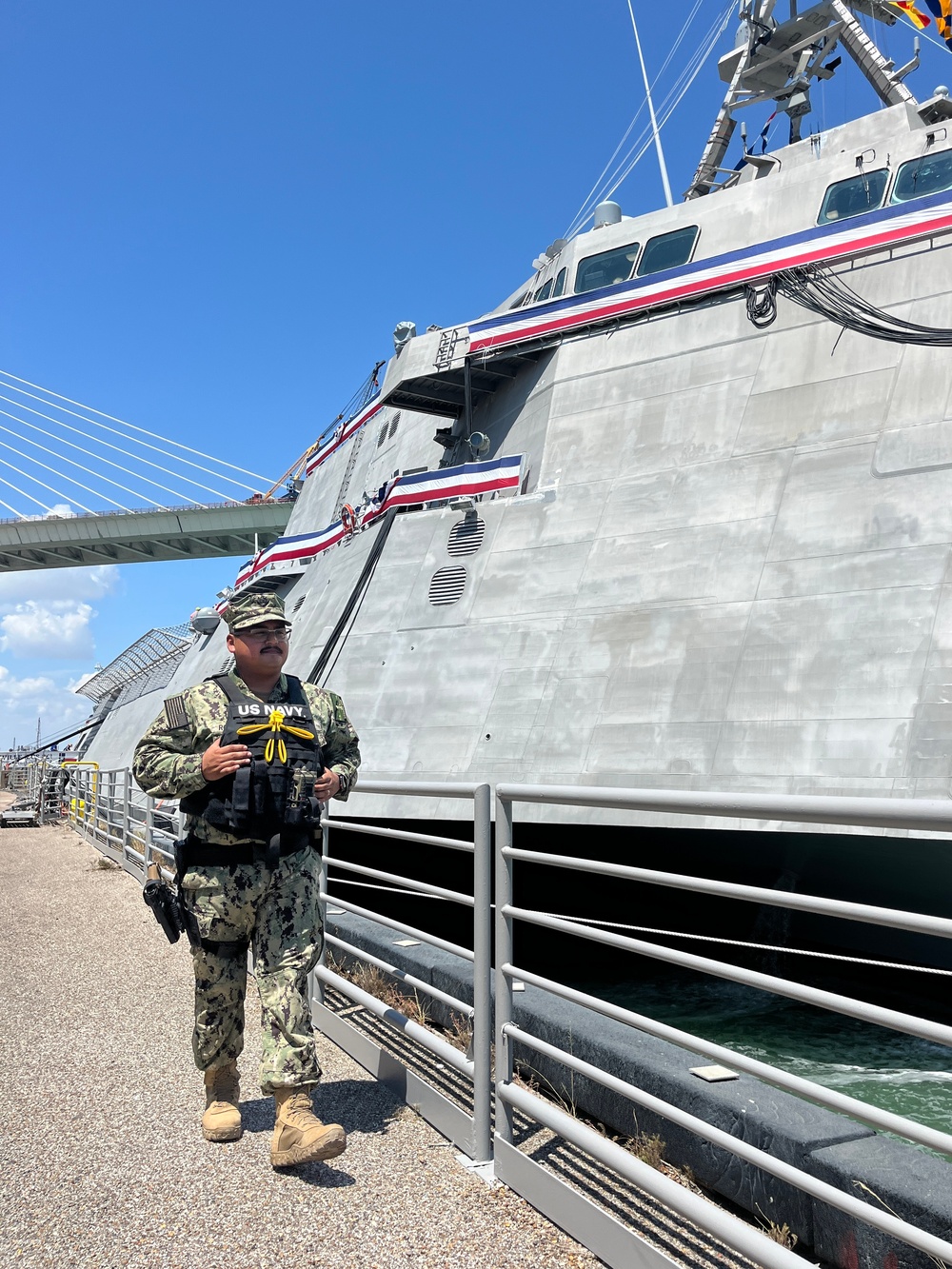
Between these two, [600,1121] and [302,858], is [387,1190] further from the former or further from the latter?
[302,858]

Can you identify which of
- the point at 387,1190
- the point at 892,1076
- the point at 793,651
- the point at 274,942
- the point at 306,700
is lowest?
the point at 892,1076

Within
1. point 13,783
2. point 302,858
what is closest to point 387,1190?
point 302,858

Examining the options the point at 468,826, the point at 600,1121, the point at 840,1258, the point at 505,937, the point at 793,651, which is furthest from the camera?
the point at 468,826

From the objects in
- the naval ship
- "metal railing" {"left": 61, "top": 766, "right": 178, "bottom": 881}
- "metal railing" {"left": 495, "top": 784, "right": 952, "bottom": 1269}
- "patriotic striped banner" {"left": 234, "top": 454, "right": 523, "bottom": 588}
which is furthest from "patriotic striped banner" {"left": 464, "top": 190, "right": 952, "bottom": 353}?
"metal railing" {"left": 495, "top": 784, "right": 952, "bottom": 1269}

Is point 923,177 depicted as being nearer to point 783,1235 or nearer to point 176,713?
point 176,713

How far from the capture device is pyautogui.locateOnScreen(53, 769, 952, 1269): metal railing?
2.16 m

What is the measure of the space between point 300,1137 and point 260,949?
73 centimetres

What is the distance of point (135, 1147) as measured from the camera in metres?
3.77

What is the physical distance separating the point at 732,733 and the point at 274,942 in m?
5.87

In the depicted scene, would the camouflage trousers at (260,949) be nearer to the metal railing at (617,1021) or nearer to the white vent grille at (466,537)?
Answer: the metal railing at (617,1021)

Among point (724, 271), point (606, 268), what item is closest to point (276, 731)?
point (724, 271)

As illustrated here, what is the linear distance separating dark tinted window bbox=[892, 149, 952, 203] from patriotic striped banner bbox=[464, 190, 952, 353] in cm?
43

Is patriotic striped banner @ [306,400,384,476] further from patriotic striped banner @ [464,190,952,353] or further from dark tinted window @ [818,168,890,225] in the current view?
dark tinted window @ [818,168,890,225]

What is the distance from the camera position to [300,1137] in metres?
3.47
